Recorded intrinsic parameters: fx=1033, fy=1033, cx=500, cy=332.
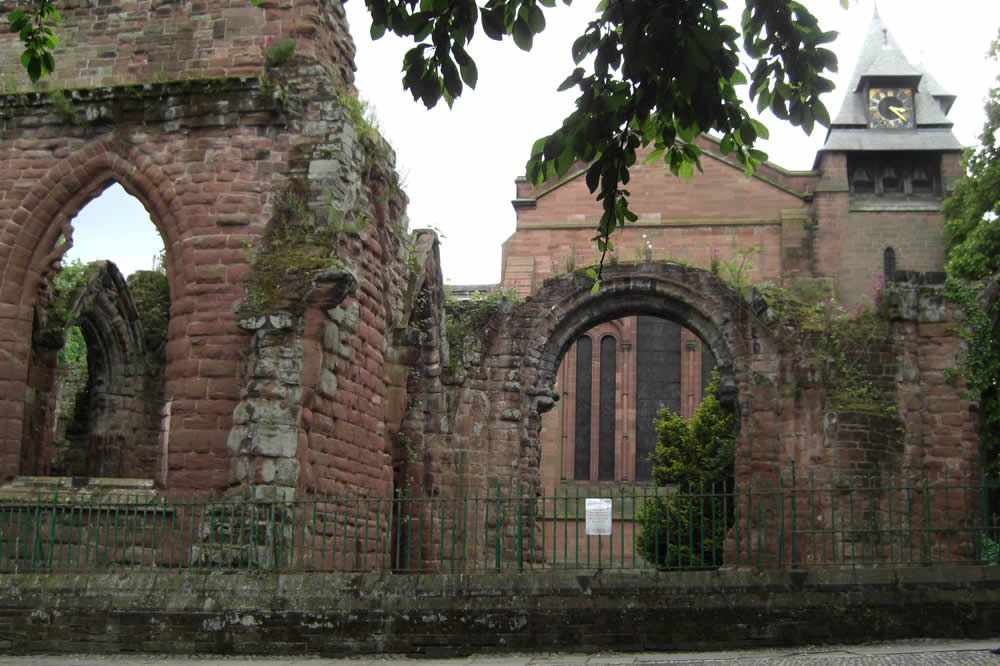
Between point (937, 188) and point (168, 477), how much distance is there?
113ft

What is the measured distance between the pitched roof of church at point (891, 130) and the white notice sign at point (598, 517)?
30.6m

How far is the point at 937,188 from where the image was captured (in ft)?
124

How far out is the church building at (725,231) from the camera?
33.2 m

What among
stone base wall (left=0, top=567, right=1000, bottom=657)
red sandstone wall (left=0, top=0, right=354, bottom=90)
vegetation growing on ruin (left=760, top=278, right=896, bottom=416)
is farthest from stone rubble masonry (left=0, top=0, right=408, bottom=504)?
vegetation growing on ruin (left=760, top=278, right=896, bottom=416)

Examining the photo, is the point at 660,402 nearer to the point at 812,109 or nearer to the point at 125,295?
the point at 125,295

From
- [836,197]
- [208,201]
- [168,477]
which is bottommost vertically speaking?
[168,477]

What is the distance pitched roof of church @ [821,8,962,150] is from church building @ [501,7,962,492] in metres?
0.06

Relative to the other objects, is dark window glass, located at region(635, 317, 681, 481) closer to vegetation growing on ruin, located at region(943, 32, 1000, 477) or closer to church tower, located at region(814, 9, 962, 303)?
church tower, located at region(814, 9, 962, 303)

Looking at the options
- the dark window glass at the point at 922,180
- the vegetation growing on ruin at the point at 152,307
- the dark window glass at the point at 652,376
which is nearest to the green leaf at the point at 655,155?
the vegetation growing on ruin at the point at 152,307

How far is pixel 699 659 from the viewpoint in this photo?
734 centimetres

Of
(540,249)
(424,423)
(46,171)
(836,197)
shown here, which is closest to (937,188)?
(836,197)

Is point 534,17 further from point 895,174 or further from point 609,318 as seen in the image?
point 895,174

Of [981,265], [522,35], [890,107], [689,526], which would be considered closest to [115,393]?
[689,526]

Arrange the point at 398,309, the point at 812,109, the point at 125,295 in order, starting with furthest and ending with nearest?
the point at 125,295
the point at 398,309
the point at 812,109
